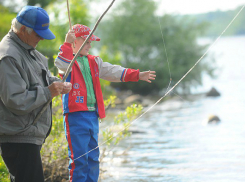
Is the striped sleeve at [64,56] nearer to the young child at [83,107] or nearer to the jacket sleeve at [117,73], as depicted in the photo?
the young child at [83,107]

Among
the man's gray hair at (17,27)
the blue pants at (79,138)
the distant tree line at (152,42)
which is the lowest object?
the blue pants at (79,138)

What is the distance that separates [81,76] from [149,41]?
20310 mm

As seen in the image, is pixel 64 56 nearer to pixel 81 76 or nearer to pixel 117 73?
pixel 81 76

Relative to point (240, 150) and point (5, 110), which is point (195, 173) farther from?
point (5, 110)

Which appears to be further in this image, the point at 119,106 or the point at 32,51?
the point at 119,106

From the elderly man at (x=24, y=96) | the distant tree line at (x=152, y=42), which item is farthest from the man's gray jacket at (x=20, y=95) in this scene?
the distant tree line at (x=152, y=42)

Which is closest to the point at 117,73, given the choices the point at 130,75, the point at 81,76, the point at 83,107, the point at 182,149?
the point at 130,75

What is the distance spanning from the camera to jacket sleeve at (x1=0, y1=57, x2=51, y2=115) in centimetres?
288

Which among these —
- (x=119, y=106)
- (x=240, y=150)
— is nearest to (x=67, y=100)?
(x=240, y=150)

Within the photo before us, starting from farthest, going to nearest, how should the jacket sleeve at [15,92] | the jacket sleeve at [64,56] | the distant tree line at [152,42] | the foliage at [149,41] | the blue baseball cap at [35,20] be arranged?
1. the foliage at [149,41]
2. the distant tree line at [152,42]
3. the jacket sleeve at [64,56]
4. the blue baseball cap at [35,20]
5. the jacket sleeve at [15,92]

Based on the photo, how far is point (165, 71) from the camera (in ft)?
72.5

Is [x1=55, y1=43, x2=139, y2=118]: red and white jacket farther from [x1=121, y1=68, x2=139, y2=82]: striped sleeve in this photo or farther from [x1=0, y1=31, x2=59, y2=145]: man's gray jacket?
[x1=0, y1=31, x2=59, y2=145]: man's gray jacket

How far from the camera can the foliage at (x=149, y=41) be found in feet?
76.8

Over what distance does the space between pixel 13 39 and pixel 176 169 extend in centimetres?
377
